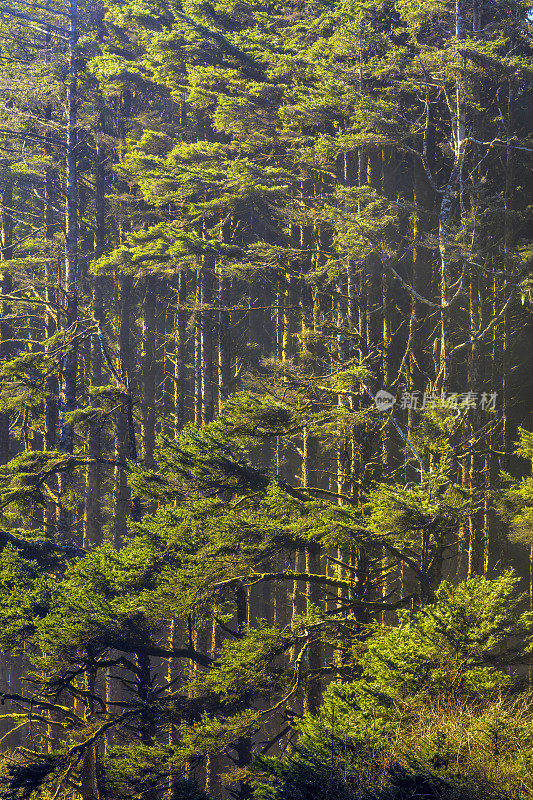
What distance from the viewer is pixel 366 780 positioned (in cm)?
654

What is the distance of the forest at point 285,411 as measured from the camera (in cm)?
827

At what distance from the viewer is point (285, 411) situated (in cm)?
1073

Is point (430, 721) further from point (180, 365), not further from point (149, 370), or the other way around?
point (149, 370)

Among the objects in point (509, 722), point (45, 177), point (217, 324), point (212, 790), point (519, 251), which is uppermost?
point (45, 177)

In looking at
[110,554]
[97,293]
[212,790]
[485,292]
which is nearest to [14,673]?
[212,790]

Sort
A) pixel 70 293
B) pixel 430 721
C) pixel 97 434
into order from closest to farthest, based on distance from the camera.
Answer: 1. pixel 430 721
2. pixel 70 293
3. pixel 97 434

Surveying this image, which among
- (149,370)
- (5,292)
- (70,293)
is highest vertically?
(5,292)

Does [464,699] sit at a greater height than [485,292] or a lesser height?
lesser

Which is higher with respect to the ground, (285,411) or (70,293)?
(70,293)

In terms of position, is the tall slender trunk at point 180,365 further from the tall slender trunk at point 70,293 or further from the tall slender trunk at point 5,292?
the tall slender trunk at point 5,292

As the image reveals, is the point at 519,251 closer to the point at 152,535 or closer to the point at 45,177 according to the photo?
the point at 152,535

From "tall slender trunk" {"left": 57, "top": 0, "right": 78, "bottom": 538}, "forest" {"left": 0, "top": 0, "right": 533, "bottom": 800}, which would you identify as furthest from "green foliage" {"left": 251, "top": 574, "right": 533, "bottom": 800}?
"tall slender trunk" {"left": 57, "top": 0, "right": 78, "bottom": 538}

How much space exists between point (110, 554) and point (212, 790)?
290 inches

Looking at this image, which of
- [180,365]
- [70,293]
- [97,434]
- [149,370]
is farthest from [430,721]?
[149,370]
